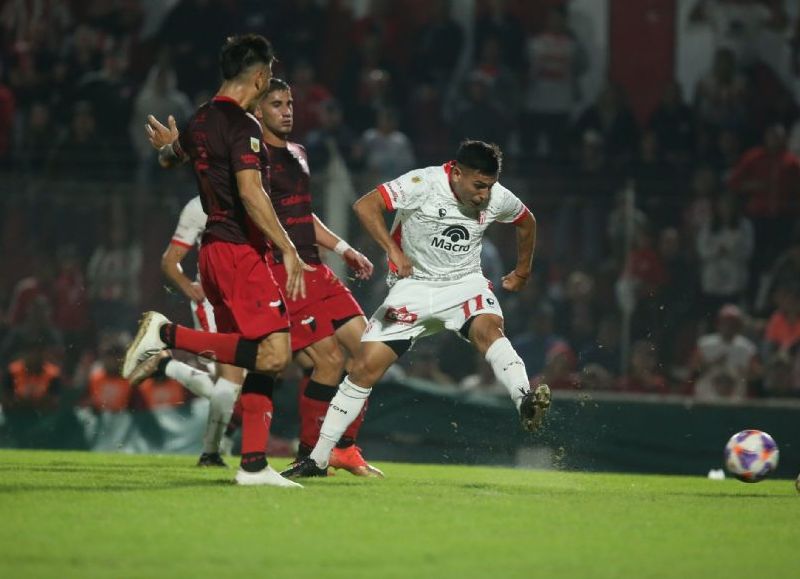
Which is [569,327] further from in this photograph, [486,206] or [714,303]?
[486,206]

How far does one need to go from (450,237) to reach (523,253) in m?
0.70

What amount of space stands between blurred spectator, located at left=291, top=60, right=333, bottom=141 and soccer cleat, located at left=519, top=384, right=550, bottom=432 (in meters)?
8.90

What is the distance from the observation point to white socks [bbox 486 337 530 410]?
29.4 feet

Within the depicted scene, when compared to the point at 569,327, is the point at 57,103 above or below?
above

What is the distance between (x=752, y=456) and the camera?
8.95 meters

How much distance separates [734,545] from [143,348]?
339cm

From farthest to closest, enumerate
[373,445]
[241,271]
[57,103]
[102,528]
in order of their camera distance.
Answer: [57,103], [373,445], [241,271], [102,528]

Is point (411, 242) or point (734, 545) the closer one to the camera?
point (734, 545)

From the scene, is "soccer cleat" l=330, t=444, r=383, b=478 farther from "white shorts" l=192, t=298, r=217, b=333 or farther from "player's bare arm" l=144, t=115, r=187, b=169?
"player's bare arm" l=144, t=115, r=187, b=169

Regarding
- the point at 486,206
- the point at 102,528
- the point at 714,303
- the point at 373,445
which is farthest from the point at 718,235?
the point at 102,528

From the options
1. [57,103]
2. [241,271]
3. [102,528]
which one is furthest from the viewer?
[57,103]

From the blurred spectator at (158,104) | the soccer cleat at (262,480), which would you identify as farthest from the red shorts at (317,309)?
the blurred spectator at (158,104)

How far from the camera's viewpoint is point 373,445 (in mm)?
13508

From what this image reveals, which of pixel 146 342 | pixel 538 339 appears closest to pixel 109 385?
pixel 538 339
